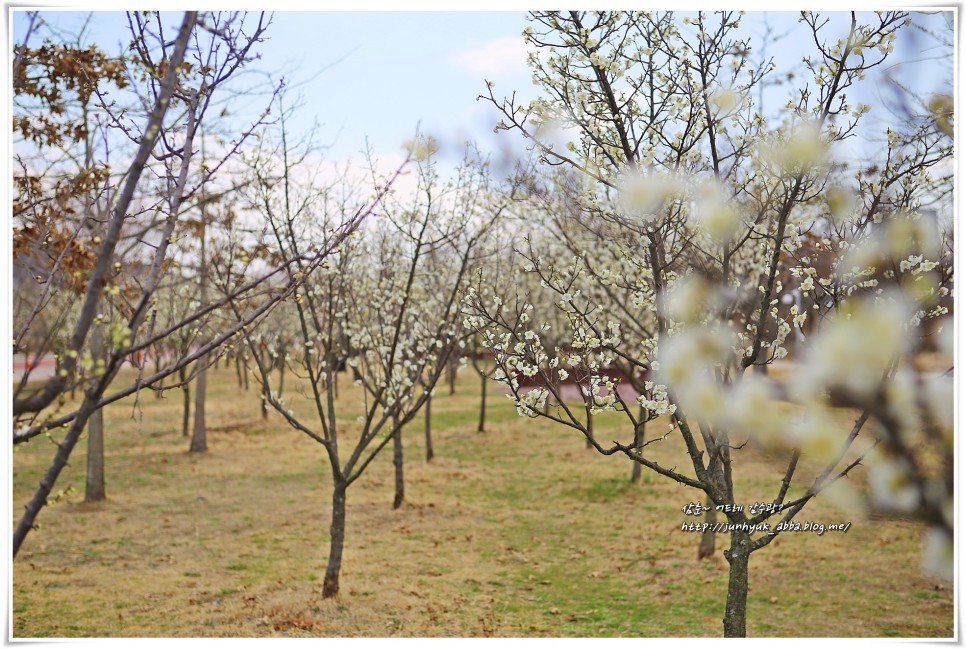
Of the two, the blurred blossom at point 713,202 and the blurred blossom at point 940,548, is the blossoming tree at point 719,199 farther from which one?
the blurred blossom at point 940,548

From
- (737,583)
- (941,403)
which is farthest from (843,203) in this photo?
(941,403)

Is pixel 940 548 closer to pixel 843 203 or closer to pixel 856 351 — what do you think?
pixel 856 351

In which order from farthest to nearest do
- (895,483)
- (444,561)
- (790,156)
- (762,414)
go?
(444,561) < (790,156) < (762,414) < (895,483)

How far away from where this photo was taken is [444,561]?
214 inches

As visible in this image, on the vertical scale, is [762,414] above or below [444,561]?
above

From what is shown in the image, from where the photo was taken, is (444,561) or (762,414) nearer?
(762,414)

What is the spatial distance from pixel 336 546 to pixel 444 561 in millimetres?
1041

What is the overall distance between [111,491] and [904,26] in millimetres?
7986

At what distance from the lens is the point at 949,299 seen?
3.29 metres

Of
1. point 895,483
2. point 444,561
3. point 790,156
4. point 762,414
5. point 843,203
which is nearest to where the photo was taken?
point 895,483

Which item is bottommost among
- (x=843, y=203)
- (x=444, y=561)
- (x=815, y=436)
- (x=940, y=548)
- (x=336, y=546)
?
(x=444, y=561)

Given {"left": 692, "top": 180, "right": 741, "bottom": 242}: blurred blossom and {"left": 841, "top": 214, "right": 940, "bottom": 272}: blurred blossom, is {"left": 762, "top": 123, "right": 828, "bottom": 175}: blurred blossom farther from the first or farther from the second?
{"left": 841, "top": 214, "right": 940, "bottom": 272}: blurred blossom

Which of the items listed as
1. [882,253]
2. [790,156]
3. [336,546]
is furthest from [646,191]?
[336,546]

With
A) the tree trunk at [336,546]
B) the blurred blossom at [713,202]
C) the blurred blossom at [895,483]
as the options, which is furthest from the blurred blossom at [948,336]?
the tree trunk at [336,546]
